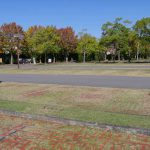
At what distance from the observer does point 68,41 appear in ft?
207

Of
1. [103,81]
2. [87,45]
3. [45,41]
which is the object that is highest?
[45,41]

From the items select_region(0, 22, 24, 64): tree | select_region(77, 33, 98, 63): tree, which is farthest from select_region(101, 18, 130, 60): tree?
select_region(0, 22, 24, 64): tree

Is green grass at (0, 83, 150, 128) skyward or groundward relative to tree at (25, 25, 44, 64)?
groundward

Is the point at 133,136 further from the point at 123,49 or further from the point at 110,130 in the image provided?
the point at 123,49

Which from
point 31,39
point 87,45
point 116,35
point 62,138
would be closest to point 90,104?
point 62,138

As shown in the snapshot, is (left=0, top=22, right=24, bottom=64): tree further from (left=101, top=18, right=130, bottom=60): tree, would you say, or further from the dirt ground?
the dirt ground

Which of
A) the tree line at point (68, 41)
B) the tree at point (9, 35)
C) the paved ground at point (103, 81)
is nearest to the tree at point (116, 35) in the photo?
the tree line at point (68, 41)

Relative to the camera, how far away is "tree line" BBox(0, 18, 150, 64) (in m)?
47.9

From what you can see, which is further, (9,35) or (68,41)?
(68,41)

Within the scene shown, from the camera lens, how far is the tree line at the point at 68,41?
47.9 metres

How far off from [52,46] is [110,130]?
154 ft

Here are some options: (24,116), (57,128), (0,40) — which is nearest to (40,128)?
(57,128)

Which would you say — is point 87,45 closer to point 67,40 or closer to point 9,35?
point 67,40

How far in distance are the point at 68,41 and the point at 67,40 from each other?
34cm
